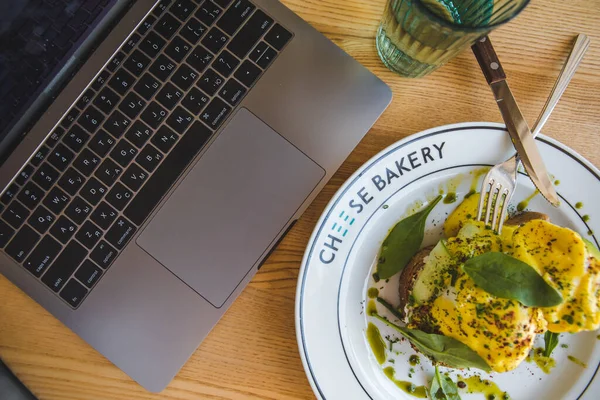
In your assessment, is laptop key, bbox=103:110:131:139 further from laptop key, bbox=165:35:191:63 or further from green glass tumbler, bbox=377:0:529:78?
green glass tumbler, bbox=377:0:529:78

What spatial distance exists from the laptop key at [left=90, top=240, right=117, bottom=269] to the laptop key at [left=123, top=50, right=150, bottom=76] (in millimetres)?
283

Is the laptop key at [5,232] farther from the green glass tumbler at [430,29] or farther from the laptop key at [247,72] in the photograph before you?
the green glass tumbler at [430,29]

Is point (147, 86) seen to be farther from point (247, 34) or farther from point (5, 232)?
point (5, 232)

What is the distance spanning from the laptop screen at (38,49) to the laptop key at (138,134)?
0.13 metres

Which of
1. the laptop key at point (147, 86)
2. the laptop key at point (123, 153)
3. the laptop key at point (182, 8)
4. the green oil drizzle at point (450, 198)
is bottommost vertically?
the laptop key at point (123, 153)

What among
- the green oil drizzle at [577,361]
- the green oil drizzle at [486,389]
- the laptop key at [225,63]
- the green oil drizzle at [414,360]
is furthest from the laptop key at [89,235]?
the green oil drizzle at [577,361]

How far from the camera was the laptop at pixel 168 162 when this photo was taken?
0.75 metres

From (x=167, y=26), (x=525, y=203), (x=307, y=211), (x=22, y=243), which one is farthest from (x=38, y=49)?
(x=525, y=203)

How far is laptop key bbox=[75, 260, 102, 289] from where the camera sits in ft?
2.46

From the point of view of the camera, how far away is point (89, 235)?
0.75m

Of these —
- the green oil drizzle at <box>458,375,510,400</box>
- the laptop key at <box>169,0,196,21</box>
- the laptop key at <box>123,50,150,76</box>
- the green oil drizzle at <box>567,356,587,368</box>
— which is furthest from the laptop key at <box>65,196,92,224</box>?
the green oil drizzle at <box>567,356,587,368</box>

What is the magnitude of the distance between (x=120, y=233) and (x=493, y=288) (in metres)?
0.59

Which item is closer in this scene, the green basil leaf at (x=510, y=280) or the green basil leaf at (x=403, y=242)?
the green basil leaf at (x=510, y=280)

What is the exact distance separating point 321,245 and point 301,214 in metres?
0.06
